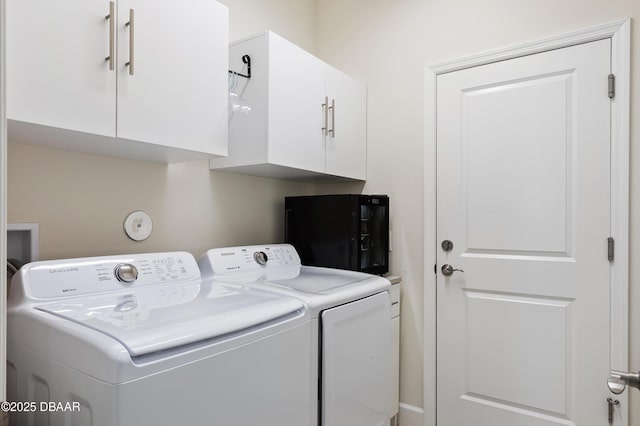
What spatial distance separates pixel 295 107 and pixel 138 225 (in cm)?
91

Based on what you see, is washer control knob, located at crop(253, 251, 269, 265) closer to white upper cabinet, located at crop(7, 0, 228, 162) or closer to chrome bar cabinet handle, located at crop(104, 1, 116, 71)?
white upper cabinet, located at crop(7, 0, 228, 162)

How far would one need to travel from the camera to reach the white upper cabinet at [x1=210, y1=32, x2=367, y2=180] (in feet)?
5.82

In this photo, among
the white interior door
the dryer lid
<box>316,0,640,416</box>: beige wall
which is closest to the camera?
the dryer lid

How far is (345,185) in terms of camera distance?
2.57 meters

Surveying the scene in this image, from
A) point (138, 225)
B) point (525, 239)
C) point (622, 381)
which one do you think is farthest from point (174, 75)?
point (525, 239)

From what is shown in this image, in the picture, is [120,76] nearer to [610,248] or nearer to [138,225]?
[138,225]

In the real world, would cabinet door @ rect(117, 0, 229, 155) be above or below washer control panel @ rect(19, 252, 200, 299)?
above

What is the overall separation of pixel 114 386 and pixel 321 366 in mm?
736

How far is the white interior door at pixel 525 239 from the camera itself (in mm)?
1811

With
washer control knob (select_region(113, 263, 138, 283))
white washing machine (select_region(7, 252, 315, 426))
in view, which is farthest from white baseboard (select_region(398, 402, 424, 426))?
washer control knob (select_region(113, 263, 138, 283))

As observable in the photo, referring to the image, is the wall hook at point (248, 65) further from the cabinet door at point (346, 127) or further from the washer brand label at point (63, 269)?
the washer brand label at point (63, 269)

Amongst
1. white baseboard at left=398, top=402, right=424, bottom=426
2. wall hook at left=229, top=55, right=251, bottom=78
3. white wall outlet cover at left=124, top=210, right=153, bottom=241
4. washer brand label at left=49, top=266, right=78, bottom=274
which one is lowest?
white baseboard at left=398, top=402, right=424, bottom=426

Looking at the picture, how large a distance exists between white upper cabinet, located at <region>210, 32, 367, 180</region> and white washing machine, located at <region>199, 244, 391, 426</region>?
0.46 meters

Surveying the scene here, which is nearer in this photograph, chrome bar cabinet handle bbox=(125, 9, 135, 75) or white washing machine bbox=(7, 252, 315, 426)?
white washing machine bbox=(7, 252, 315, 426)
